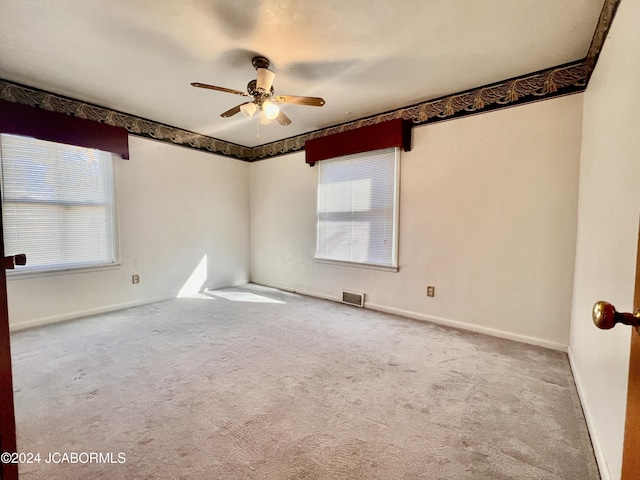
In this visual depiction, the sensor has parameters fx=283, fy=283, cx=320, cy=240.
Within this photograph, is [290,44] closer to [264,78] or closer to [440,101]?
[264,78]

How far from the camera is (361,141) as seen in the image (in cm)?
356

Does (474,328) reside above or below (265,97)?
below

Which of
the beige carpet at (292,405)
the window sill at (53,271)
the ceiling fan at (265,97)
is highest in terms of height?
the ceiling fan at (265,97)

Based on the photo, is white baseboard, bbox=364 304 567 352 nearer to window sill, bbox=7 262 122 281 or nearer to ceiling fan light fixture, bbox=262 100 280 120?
ceiling fan light fixture, bbox=262 100 280 120

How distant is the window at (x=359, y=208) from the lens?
137 inches

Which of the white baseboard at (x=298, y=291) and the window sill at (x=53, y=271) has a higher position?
the window sill at (x=53, y=271)

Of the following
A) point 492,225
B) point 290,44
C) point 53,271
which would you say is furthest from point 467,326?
point 53,271

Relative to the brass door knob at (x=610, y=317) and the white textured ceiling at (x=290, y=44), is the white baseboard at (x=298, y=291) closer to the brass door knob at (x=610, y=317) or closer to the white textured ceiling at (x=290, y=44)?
the white textured ceiling at (x=290, y=44)

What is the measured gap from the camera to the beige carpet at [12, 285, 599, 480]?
1330 millimetres

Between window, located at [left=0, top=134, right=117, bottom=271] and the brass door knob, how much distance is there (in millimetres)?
4229

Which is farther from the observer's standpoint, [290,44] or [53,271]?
[53,271]

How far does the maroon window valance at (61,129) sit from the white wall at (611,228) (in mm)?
4361

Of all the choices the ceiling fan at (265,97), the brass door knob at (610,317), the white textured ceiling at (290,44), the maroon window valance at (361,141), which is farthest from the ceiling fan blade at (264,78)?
the brass door knob at (610,317)

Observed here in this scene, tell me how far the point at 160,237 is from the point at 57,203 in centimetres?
114
